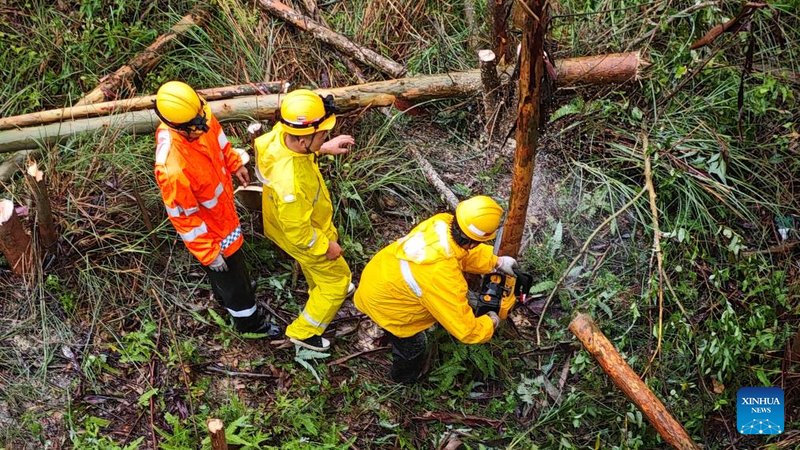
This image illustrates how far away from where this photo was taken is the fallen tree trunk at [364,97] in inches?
187

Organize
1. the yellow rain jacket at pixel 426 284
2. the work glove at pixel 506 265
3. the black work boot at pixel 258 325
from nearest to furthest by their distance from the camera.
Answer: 1. the yellow rain jacket at pixel 426 284
2. the work glove at pixel 506 265
3. the black work boot at pixel 258 325

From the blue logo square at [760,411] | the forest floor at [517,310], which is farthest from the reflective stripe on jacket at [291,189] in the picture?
the blue logo square at [760,411]

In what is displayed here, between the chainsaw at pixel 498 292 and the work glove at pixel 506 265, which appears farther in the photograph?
the work glove at pixel 506 265

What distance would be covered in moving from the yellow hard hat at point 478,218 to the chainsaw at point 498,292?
487mm

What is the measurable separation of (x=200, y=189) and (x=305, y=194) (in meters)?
0.62

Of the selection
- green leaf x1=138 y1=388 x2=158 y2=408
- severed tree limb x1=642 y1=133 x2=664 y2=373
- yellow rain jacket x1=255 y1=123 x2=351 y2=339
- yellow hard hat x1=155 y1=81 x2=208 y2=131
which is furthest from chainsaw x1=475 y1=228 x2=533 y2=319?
green leaf x1=138 y1=388 x2=158 y2=408

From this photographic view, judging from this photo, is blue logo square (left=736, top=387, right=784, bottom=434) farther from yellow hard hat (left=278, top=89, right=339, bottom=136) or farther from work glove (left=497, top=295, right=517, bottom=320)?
yellow hard hat (left=278, top=89, right=339, bottom=136)

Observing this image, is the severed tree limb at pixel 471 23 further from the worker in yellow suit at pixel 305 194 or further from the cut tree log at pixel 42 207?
the cut tree log at pixel 42 207

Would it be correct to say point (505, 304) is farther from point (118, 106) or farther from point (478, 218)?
point (118, 106)

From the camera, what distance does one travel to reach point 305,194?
148 inches

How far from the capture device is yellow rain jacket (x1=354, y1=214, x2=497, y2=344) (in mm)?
3445

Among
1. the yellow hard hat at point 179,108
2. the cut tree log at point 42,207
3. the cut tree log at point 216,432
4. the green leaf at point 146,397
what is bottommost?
the green leaf at point 146,397

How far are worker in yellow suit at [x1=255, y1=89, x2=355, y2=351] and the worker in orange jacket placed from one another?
11.1 inches

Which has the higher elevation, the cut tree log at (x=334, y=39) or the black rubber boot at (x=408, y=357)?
the cut tree log at (x=334, y=39)
